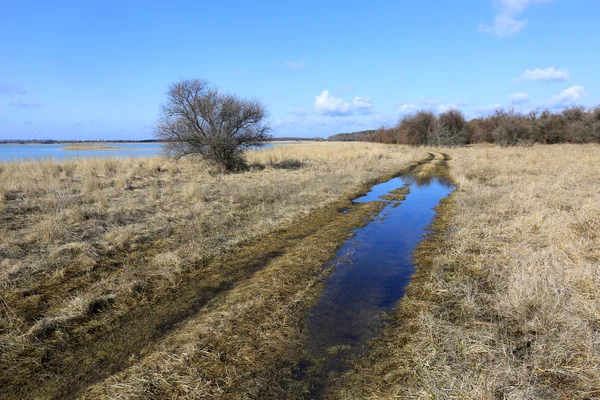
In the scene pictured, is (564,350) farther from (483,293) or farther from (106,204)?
(106,204)

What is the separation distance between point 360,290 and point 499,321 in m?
2.00

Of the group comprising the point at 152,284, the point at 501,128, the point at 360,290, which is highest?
the point at 501,128

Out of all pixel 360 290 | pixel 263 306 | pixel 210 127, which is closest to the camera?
pixel 263 306

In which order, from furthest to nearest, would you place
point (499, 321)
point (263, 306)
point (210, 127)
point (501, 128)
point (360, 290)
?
point (501, 128) < point (210, 127) < point (360, 290) < point (263, 306) < point (499, 321)

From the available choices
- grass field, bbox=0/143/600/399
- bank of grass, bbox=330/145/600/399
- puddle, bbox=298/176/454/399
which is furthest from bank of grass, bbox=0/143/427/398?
bank of grass, bbox=330/145/600/399

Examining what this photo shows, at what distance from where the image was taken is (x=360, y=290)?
5.18 meters

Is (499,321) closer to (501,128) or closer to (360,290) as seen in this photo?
(360,290)

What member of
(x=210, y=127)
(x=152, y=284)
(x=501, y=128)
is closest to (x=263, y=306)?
(x=152, y=284)

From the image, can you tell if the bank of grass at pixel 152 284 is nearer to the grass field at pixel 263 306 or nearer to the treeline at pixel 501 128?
the grass field at pixel 263 306

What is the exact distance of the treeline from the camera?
43906 millimetres

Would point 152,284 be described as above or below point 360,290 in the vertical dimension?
above

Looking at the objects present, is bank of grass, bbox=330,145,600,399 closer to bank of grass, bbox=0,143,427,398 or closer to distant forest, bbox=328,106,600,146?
bank of grass, bbox=0,143,427,398

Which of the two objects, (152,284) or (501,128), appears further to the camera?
(501,128)

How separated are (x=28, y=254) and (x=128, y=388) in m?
4.92
